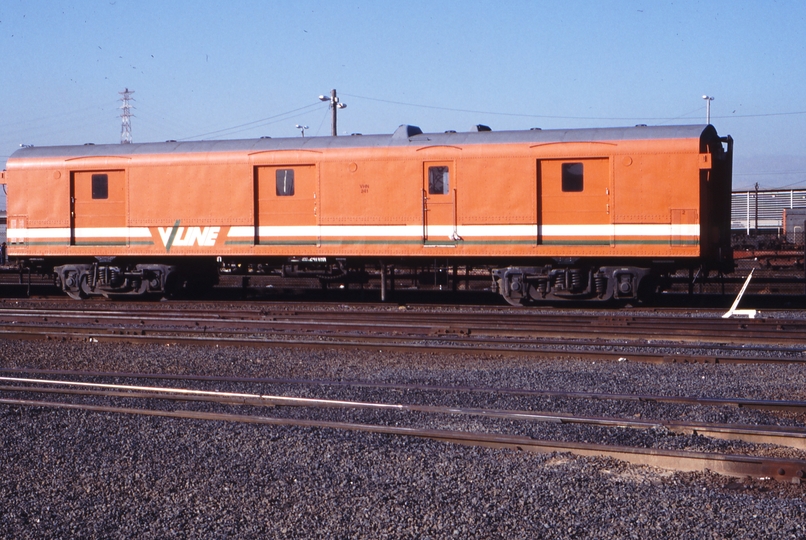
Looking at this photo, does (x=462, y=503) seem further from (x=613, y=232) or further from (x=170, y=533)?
(x=613, y=232)

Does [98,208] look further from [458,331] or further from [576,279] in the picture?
[576,279]

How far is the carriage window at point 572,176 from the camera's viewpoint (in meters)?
14.7

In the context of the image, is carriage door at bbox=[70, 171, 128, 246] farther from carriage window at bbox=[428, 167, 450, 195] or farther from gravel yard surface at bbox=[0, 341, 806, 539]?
gravel yard surface at bbox=[0, 341, 806, 539]

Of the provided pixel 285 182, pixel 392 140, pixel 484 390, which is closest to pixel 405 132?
pixel 392 140

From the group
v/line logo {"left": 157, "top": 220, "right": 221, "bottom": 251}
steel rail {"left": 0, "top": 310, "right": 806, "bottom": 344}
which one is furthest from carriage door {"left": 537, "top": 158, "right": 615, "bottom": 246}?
v/line logo {"left": 157, "top": 220, "right": 221, "bottom": 251}

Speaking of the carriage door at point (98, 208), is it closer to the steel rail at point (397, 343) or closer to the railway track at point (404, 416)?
the steel rail at point (397, 343)

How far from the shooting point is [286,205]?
16.0 metres

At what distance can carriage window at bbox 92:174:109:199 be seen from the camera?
56.0ft

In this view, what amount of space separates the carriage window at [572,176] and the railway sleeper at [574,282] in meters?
1.47

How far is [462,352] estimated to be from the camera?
411 inches

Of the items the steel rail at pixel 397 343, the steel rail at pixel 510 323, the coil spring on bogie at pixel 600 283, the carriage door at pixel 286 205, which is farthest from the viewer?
the carriage door at pixel 286 205

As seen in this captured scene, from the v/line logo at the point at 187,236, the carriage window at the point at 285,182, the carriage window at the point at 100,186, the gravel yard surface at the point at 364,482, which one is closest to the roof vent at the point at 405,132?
the carriage window at the point at 285,182

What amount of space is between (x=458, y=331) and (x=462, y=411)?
511 cm

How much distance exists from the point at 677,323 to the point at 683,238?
7.55 ft
